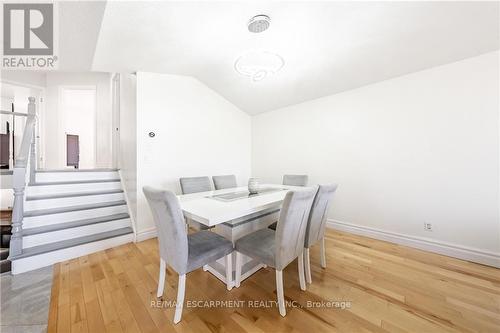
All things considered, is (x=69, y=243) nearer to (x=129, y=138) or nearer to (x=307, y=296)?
(x=129, y=138)

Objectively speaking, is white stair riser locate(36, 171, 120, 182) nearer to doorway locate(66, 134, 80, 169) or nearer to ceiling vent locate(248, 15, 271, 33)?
doorway locate(66, 134, 80, 169)

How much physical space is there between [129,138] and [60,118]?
108 inches

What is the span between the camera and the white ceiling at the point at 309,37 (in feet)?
A: 5.68

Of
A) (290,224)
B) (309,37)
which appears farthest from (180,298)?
(309,37)

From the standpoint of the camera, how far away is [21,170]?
6.62 ft

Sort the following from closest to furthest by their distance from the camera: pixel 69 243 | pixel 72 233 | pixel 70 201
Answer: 1. pixel 69 243
2. pixel 72 233
3. pixel 70 201

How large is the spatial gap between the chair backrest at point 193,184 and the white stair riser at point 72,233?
1.08 m

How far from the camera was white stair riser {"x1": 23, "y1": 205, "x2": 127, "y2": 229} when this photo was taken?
2.27m

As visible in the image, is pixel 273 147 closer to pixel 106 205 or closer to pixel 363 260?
pixel 363 260

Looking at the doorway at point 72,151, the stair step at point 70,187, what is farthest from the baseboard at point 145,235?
the doorway at point 72,151

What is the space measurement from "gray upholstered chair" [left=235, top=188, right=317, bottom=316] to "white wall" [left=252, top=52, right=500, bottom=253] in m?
1.78

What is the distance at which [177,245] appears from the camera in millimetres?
1280

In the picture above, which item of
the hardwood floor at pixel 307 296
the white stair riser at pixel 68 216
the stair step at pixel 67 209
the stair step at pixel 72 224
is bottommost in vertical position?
the hardwood floor at pixel 307 296

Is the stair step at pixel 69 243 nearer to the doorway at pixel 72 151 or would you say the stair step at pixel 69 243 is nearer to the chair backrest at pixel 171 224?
the chair backrest at pixel 171 224
